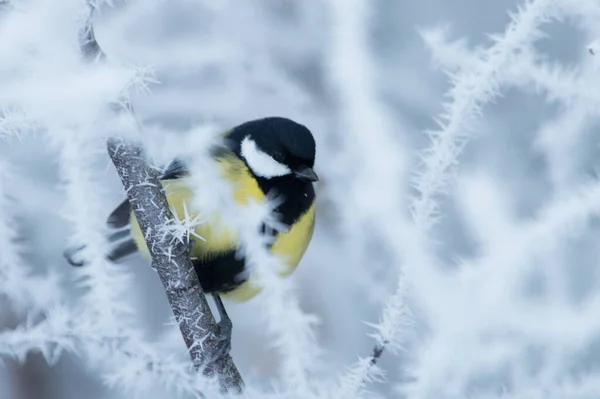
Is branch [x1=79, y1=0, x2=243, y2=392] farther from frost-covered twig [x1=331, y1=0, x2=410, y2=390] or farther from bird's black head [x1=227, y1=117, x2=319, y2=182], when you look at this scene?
bird's black head [x1=227, y1=117, x2=319, y2=182]

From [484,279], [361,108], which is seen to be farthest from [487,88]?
[361,108]

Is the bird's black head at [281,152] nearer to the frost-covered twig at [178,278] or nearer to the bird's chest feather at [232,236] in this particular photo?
the bird's chest feather at [232,236]

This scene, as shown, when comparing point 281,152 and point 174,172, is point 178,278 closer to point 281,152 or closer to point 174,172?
point 174,172

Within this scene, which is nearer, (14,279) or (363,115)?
(14,279)

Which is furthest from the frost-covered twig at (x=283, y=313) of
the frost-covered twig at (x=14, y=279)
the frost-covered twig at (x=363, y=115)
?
the frost-covered twig at (x=363, y=115)

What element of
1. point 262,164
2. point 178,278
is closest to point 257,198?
point 262,164

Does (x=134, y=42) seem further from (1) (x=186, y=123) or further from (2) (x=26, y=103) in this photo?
(2) (x=26, y=103)
